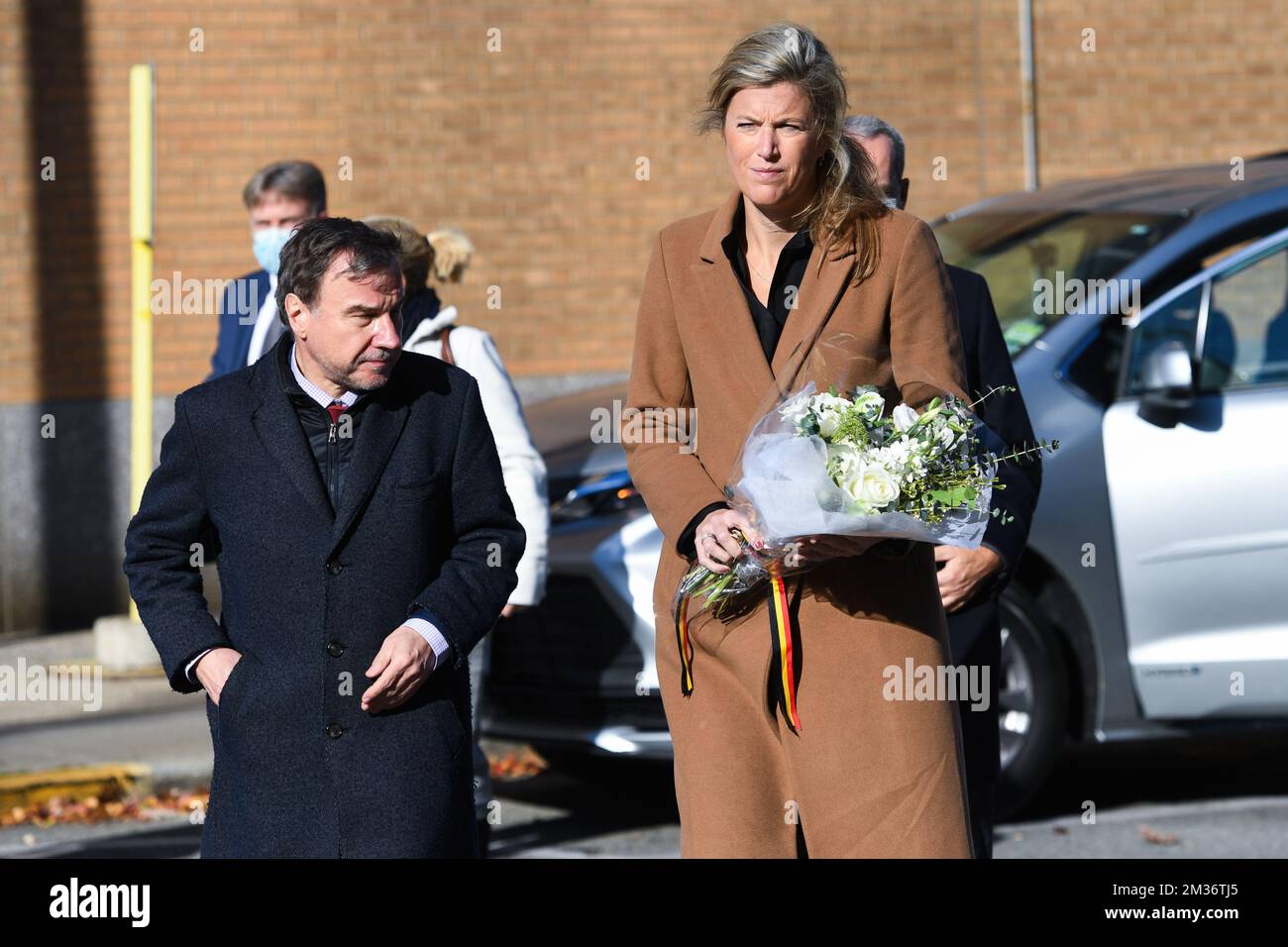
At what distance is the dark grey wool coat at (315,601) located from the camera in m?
3.53

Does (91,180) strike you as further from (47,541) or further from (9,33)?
(47,541)

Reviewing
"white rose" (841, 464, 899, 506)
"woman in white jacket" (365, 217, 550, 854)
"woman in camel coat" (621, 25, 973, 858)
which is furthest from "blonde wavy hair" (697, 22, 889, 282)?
"woman in white jacket" (365, 217, 550, 854)

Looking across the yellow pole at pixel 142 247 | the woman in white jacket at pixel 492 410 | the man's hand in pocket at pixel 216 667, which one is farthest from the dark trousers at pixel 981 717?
the yellow pole at pixel 142 247

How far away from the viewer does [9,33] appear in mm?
10562

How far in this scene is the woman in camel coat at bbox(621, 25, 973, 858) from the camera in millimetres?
3373

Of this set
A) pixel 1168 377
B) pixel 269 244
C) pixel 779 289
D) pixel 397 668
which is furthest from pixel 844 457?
pixel 1168 377

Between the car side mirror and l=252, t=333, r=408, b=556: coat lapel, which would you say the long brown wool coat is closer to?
l=252, t=333, r=408, b=556: coat lapel

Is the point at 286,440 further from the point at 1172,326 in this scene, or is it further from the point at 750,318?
the point at 1172,326

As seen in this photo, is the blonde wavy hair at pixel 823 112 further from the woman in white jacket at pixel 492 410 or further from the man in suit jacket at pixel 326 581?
the woman in white jacket at pixel 492 410

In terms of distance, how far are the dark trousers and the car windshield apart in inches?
97.3

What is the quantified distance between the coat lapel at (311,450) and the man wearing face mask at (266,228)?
236 centimetres

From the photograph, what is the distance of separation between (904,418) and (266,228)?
3275 mm

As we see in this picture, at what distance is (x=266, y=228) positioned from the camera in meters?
6.02

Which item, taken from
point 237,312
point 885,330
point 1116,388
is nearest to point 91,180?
point 237,312
